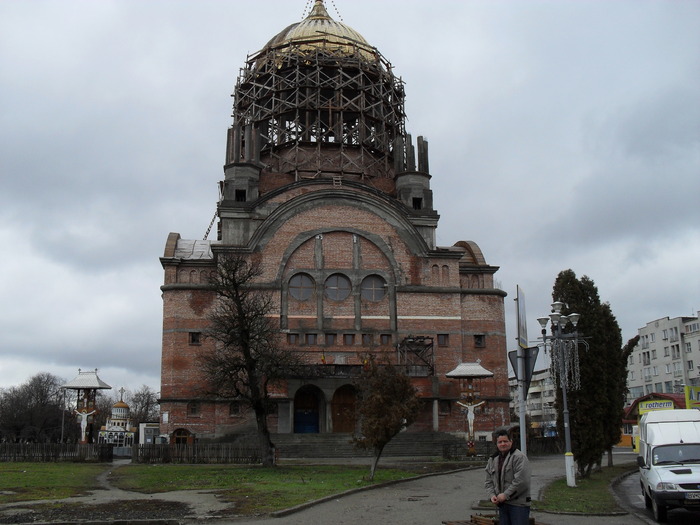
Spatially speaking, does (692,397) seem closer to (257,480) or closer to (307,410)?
(307,410)

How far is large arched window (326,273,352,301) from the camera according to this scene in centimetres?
4428

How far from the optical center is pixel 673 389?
234 ft

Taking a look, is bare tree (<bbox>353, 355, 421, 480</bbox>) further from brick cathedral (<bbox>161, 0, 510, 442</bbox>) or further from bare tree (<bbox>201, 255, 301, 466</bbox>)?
brick cathedral (<bbox>161, 0, 510, 442</bbox>)

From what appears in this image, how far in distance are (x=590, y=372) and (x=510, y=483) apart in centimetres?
1548

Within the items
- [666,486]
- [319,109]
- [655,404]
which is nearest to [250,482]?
[666,486]

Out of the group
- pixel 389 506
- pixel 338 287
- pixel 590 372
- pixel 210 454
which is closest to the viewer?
pixel 389 506

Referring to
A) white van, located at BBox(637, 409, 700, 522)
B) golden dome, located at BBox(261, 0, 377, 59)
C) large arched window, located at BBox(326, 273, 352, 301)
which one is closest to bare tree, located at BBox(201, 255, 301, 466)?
large arched window, located at BBox(326, 273, 352, 301)

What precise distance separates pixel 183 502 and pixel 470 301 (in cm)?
3098

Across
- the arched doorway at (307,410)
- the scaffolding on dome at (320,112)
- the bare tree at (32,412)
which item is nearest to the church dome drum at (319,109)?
the scaffolding on dome at (320,112)

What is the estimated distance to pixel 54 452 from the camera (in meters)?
→ 34.4

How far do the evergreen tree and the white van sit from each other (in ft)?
11.9

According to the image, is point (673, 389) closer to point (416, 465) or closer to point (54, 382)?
point (416, 465)

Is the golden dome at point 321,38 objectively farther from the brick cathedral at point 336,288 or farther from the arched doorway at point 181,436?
the arched doorway at point 181,436

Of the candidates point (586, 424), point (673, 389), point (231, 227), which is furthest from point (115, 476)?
point (673, 389)
